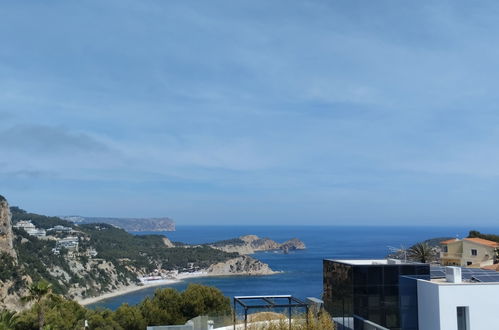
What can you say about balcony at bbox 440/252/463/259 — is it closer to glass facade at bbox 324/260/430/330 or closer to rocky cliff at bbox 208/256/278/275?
glass facade at bbox 324/260/430/330

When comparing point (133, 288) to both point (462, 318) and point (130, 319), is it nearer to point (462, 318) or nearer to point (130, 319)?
point (130, 319)

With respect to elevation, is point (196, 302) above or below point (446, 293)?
below

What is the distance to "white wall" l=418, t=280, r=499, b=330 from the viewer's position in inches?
696

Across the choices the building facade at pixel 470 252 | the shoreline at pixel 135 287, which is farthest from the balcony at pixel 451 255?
the shoreline at pixel 135 287

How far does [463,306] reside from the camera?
17.8m

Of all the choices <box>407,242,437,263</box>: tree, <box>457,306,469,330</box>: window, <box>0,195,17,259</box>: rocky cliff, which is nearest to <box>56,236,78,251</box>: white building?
<box>0,195,17,259</box>: rocky cliff

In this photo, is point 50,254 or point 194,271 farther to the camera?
point 194,271

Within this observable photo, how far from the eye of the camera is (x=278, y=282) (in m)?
156

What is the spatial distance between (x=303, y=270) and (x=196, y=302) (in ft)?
489

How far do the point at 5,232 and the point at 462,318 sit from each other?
98.9 m

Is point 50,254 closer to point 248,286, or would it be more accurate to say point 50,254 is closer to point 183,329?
point 248,286

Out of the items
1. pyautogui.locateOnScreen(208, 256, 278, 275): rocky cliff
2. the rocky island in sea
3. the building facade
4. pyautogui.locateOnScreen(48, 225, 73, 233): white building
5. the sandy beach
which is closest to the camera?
the building facade

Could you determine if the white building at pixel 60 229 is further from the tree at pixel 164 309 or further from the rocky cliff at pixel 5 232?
the tree at pixel 164 309

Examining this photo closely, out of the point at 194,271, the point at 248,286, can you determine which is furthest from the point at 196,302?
the point at 194,271
